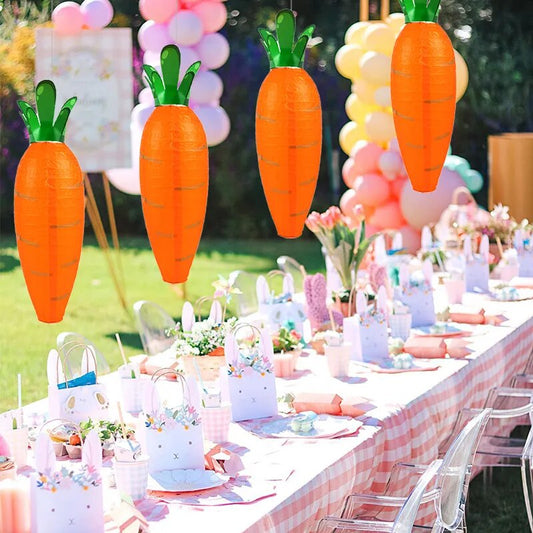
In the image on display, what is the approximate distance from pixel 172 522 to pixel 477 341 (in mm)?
2628

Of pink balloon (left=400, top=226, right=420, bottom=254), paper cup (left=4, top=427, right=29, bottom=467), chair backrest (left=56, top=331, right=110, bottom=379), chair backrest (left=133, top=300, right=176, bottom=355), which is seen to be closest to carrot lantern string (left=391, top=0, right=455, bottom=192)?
paper cup (left=4, top=427, right=29, bottom=467)

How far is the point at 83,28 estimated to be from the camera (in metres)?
8.27

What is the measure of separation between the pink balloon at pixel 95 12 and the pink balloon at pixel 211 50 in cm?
84

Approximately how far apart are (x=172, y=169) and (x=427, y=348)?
2203mm

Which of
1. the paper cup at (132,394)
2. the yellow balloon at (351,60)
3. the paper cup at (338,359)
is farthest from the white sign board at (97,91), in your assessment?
the paper cup at (132,394)

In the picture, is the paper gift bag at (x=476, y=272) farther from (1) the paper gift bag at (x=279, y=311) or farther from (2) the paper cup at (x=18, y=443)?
(2) the paper cup at (x=18, y=443)

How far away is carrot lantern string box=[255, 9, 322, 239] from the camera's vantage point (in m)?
3.21

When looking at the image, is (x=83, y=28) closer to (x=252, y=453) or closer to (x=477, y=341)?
(x=477, y=341)

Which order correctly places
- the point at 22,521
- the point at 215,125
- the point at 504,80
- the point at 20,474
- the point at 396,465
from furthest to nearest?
the point at 504,80, the point at 215,125, the point at 396,465, the point at 20,474, the point at 22,521

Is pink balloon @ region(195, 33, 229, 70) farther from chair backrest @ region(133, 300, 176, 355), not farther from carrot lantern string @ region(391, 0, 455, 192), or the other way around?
carrot lantern string @ region(391, 0, 455, 192)

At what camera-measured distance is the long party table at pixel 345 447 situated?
117 inches

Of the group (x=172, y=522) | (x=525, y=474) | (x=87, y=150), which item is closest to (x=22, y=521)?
(x=172, y=522)

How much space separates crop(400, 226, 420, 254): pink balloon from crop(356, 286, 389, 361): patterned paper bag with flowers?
6348 mm

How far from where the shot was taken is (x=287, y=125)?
320 cm
